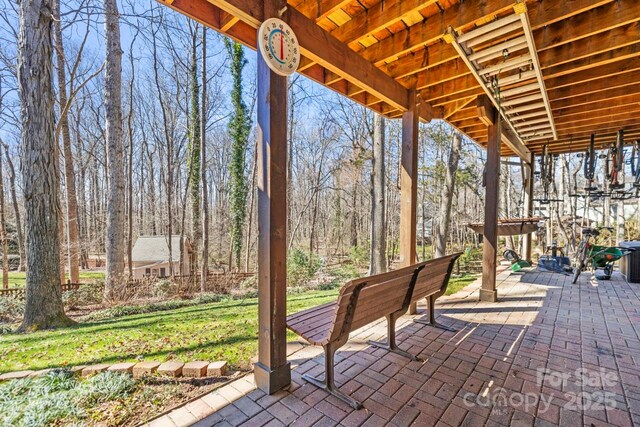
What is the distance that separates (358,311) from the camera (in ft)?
6.66

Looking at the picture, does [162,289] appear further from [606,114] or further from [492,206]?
[606,114]

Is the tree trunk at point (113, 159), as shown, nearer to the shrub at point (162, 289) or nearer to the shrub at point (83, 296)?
the shrub at point (83, 296)

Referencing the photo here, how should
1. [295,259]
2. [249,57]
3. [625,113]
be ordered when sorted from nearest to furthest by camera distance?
[625,113], [295,259], [249,57]

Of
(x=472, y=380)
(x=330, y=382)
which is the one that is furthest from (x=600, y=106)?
(x=330, y=382)

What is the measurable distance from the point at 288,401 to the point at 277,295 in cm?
71

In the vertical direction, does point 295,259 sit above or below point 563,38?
below

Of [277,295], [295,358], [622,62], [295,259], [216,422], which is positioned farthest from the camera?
[295,259]

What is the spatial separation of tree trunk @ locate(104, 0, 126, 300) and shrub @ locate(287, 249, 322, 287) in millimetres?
4554

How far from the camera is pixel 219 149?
16.3 meters

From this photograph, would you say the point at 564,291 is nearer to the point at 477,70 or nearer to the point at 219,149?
the point at 477,70

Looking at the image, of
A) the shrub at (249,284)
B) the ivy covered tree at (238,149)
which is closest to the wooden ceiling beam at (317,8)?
the shrub at (249,284)

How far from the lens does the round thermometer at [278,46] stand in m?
1.87

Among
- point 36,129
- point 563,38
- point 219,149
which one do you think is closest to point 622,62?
point 563,38

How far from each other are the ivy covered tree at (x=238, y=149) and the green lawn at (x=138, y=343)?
668 cm
